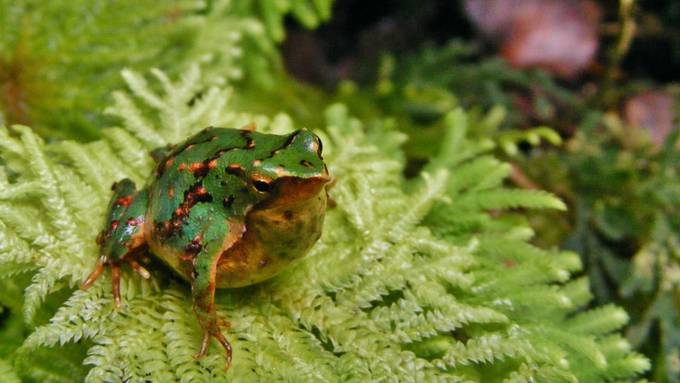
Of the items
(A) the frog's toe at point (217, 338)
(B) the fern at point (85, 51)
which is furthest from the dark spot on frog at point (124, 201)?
(B) the fern at point (85, 51)

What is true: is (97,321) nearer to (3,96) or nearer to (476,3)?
(3,96)

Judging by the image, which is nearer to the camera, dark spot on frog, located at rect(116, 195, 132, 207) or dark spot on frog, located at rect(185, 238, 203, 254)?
dark spot on frog, located at rect(185, 238, 203, 254)

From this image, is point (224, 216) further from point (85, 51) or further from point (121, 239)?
point (85, 51)

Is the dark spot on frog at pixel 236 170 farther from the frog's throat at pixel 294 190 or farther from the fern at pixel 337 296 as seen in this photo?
the fern at pixel 337 296

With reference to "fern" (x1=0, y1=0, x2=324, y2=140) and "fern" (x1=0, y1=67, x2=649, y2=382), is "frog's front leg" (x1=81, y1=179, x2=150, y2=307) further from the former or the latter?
"fern" (x1=0, y1=0, x2=324, y2=140)

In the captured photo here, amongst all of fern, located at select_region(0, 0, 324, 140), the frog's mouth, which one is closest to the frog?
the frog's mouth

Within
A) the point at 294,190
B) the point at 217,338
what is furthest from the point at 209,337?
the point at 294,190
